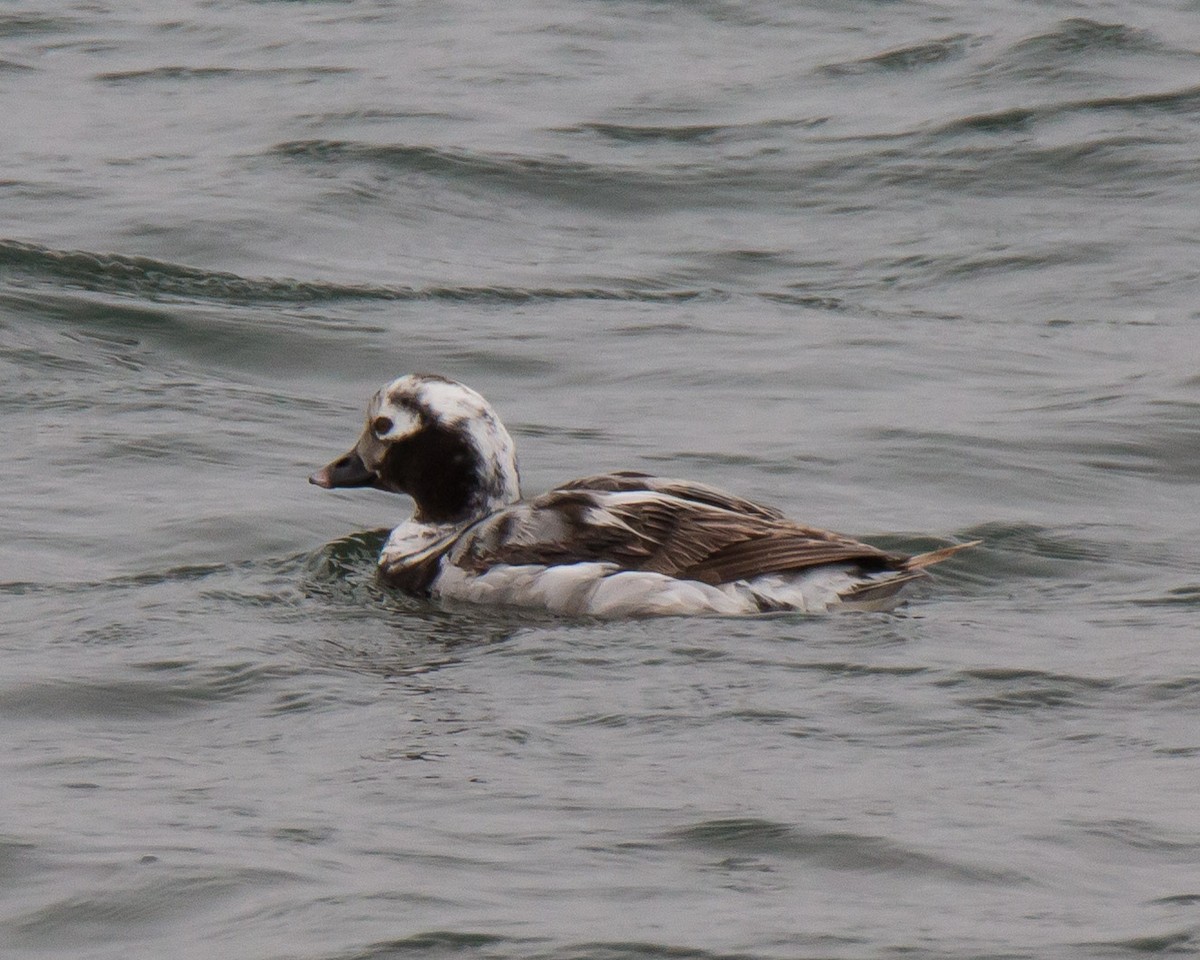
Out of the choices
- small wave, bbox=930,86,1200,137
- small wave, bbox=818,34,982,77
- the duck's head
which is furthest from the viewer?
small wave, bbox=818,34,982,77

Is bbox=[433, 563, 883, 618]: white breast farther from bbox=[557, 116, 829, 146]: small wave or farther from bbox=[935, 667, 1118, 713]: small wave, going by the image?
bbox=[557, 116, 829, 146]: small wave

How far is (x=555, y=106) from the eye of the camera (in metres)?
19.0

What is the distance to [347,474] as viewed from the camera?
33.1 feet

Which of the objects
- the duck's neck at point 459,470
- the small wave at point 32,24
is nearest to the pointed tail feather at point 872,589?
the duck's neck at point 459,470

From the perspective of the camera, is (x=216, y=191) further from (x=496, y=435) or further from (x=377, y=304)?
(x=496, y=435)

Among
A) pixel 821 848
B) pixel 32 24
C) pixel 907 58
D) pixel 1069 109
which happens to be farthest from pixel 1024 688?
pixel 32 24

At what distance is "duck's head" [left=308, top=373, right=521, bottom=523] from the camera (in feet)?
32.4

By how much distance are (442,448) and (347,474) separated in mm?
438

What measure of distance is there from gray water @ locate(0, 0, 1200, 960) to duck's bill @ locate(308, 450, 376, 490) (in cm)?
29

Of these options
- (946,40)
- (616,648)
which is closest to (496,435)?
(616,648)

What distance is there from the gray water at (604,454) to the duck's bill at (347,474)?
0.29 metres

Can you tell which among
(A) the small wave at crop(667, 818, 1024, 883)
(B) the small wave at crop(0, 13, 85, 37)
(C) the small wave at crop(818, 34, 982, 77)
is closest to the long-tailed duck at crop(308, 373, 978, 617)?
(A) the small wave at crop(667, 818, 1024, 883)

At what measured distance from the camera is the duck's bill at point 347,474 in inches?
397

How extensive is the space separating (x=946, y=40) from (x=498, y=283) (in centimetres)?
668
